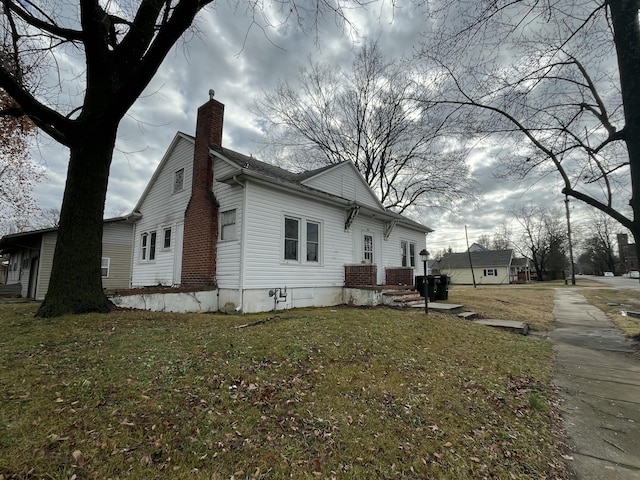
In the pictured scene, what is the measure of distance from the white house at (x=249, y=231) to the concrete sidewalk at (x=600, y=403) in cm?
617

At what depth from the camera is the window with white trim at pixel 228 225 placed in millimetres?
9547

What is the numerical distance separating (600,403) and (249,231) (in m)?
7.83

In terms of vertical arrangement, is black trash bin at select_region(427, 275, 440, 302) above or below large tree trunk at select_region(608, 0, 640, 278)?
below

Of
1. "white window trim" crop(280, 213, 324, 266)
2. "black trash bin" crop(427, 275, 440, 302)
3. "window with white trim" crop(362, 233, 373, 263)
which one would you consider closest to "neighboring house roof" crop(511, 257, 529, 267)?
"black trash bin" crop(427, 275, 440, 302)

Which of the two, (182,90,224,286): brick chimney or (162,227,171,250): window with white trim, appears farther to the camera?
(162,227,171,250): window with white trim

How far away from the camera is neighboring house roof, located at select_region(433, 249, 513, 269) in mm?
48844

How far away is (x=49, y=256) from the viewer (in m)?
16.4

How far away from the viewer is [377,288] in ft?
36.1

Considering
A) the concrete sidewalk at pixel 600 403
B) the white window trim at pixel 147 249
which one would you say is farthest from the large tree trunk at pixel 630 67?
the white window trim at pixel 147 249

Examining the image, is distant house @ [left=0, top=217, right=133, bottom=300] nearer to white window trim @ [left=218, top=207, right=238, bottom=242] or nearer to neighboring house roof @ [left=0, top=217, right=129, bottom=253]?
neighboring house roof @ [left=0, top=217, right=129, bottom=253]

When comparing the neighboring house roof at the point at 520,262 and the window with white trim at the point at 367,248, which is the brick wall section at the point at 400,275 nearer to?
the window with white trim at the point at 367,248

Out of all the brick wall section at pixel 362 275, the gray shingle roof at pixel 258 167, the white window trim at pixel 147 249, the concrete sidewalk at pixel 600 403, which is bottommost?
the concrete sidewalk at pixel 600 403

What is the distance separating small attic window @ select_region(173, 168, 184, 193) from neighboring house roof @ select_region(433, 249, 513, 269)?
48.6 metres

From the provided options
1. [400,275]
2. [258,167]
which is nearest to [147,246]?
[258,167]
